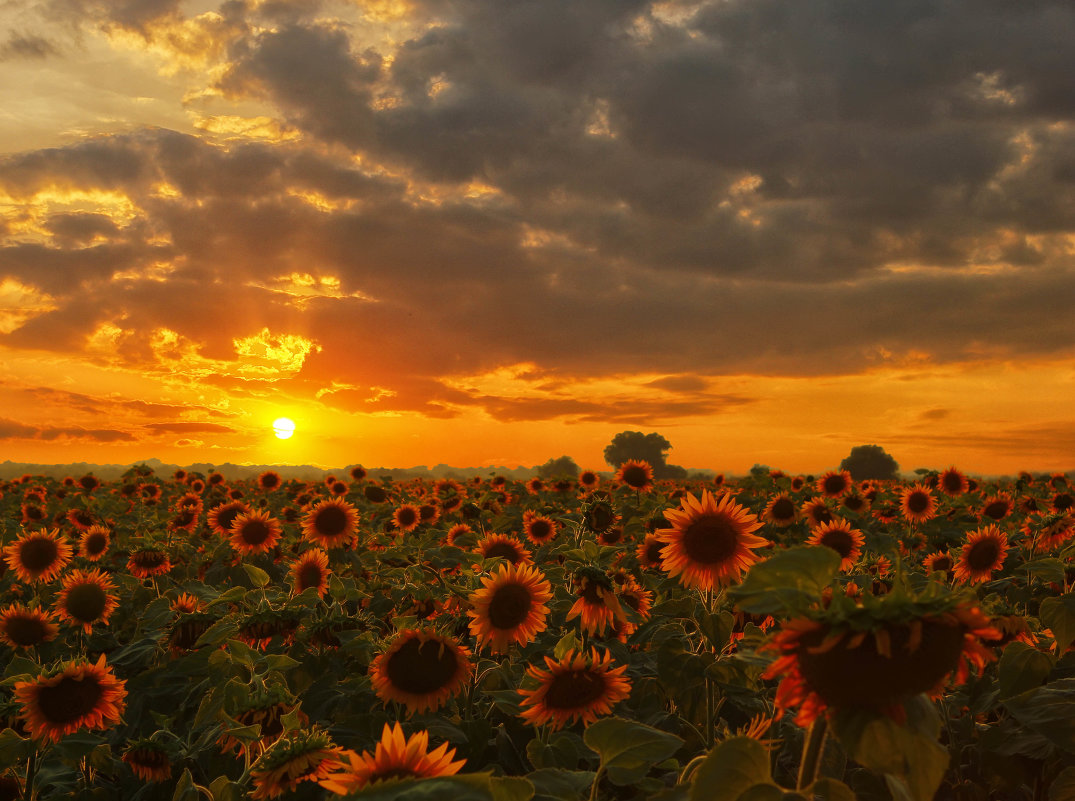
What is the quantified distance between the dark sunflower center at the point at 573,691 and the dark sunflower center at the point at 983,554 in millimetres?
6302

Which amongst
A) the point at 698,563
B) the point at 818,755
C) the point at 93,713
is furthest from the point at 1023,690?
the point at 93,713

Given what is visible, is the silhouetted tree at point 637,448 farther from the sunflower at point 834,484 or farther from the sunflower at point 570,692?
the sunflower at point 570,692

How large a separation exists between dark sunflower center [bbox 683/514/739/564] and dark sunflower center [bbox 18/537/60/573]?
9.42m

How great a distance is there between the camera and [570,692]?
3965mm

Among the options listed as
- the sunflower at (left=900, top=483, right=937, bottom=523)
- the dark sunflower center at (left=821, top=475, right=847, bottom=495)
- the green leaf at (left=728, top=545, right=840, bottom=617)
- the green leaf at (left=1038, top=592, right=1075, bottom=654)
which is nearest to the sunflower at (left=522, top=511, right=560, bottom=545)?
the green leaf at (left=1038, top=592, right=1075, bottom=654)

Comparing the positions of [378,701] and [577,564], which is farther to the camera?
[577,564]

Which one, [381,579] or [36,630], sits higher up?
[381,579]

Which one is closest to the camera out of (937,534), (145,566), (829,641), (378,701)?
(829,641)

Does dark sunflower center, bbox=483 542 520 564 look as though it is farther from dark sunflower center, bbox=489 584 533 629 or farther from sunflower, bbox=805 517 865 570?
sunflower, bbox=805 517 865 570

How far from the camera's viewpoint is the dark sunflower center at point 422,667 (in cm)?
459

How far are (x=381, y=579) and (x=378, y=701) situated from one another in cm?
313

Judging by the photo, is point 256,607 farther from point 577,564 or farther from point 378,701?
point 577,564

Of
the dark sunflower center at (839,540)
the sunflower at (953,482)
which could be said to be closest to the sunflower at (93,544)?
the dark sunflower center at (839,540)

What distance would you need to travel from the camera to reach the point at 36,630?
7043mm
